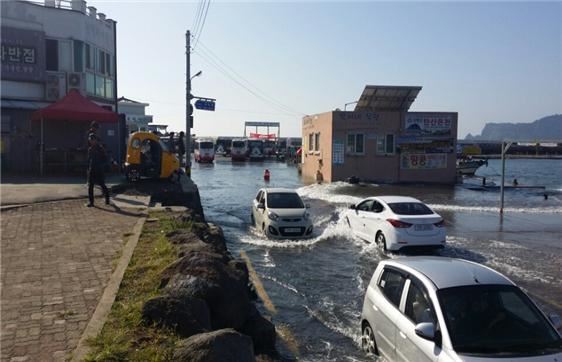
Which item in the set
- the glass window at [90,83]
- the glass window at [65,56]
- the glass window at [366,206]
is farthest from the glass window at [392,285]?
the glass window at [90,83]

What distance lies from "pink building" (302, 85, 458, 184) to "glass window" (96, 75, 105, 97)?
14675 mm

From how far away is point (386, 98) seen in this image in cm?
3694

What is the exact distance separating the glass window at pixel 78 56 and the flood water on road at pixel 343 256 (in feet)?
29.8

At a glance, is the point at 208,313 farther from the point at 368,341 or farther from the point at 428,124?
the point at 428,124

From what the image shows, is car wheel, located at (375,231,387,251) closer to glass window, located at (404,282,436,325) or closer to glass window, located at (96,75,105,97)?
glass window, located at (404,282,436,325)

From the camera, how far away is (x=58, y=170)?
2419 cm

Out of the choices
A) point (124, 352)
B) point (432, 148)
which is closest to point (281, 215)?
point (124, 352)

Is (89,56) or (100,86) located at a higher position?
(89,56)

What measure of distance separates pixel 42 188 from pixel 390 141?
78.3 feet

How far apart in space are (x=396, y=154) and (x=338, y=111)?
4851mm

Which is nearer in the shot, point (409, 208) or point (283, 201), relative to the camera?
point (409, 208)

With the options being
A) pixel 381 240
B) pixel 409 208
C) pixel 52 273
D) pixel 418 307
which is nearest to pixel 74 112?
pixel 381 240

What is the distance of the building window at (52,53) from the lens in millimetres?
25109

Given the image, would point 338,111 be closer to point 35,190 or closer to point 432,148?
point 432,148
